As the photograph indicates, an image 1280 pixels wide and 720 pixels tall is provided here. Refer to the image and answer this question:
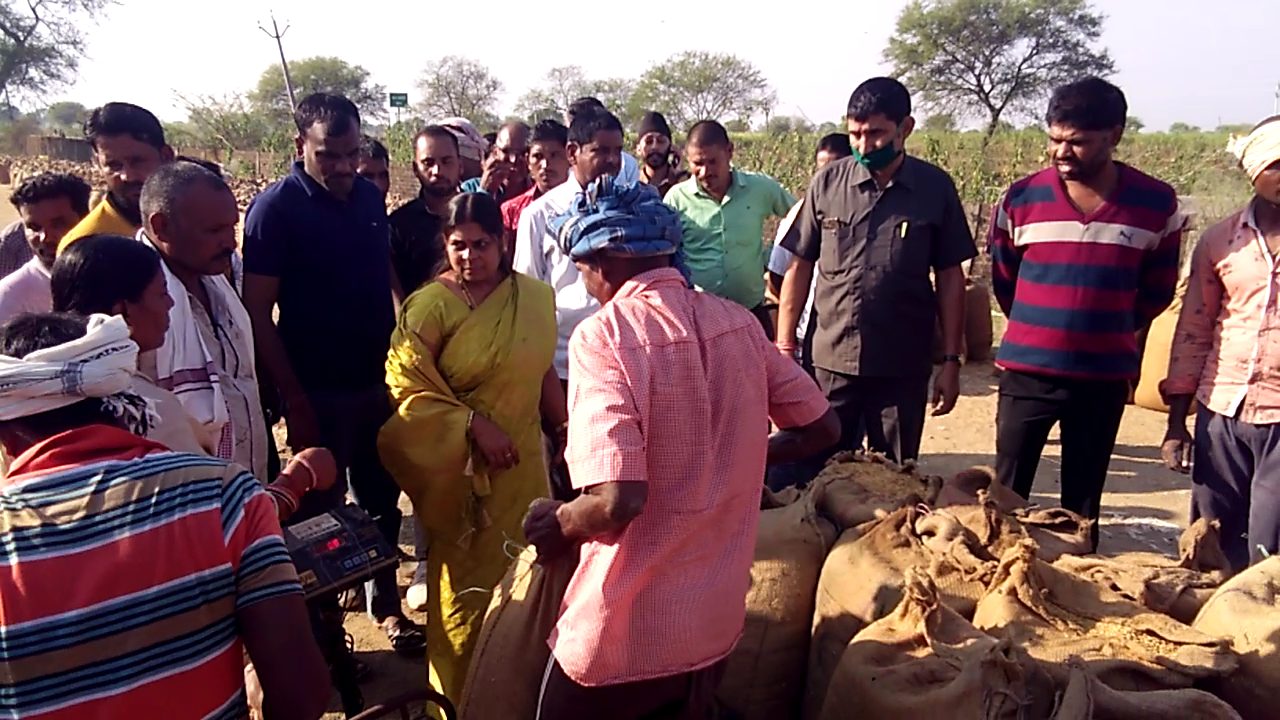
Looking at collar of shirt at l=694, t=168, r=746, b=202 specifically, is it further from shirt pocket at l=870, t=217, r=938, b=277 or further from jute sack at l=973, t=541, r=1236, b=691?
jute sack at l=973, t=541, r=1236, b=691

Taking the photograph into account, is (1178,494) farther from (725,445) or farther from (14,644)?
(14,644)

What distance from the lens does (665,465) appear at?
5.78 feet

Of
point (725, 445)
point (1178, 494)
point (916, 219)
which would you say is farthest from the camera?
point (1178, 494)

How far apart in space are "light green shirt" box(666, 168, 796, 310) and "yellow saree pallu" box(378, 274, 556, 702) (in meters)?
1.84

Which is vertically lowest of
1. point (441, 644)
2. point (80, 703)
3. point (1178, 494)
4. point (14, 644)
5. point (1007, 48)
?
point (1178, 494)

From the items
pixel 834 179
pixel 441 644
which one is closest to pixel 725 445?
pixel 441 644

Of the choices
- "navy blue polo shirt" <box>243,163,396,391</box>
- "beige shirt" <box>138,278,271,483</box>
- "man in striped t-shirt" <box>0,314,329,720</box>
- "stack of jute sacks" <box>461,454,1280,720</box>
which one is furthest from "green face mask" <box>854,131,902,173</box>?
"man in striped t-shirt" <box>0,314,329,720</box>

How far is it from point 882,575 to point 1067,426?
141cm

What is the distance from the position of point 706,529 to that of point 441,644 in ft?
4.69

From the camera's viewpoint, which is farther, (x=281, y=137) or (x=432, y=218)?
(x=281, y=137)

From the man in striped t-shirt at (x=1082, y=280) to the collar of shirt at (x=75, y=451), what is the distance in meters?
2.96

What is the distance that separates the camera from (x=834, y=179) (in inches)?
149

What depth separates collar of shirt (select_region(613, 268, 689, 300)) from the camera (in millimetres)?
1820

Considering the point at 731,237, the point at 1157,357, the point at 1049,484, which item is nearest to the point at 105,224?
the point at 731,237
